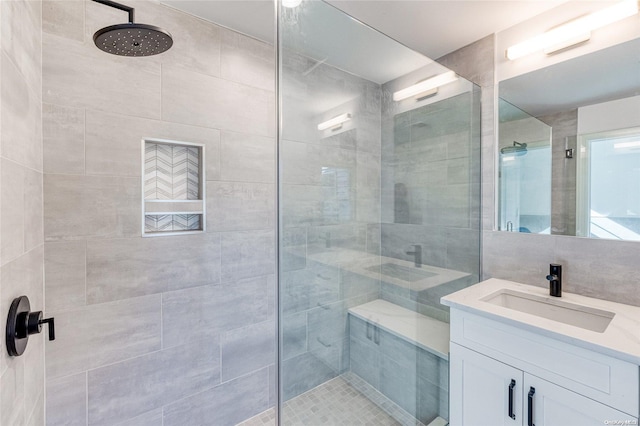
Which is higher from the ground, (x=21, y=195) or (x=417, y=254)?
(x=21, y=195)

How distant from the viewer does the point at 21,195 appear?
3.22 ft

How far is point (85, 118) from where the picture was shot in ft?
4.35

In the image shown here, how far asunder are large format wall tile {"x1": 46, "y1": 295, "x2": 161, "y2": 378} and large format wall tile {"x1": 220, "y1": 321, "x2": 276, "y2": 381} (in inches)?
16.0

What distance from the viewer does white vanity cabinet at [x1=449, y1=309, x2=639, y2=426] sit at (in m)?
0.94

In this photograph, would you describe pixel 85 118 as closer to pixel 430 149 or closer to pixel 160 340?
pixel 160 340

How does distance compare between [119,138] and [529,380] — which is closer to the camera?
[529,380]

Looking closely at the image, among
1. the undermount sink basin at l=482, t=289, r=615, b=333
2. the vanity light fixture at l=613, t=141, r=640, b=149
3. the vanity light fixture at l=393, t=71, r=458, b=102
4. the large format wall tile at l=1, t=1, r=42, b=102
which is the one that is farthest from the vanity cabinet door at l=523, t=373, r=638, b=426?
the large format wall tile at l=1, t=1, r=42, b=102

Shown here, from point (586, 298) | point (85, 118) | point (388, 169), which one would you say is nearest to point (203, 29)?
point (85, 118)

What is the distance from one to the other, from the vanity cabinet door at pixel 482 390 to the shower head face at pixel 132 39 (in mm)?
1773

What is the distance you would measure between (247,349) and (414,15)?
2.19 m

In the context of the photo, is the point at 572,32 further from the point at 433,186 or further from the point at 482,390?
the point at 482,390

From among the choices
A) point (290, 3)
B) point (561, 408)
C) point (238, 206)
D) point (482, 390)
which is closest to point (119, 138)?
point (238, 206)

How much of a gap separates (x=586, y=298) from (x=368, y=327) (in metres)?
1.06

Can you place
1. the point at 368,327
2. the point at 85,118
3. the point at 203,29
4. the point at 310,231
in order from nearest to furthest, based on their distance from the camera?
the point at 310,231 → the point at 85,118 → the point at 368,327 → the point at 203,29
